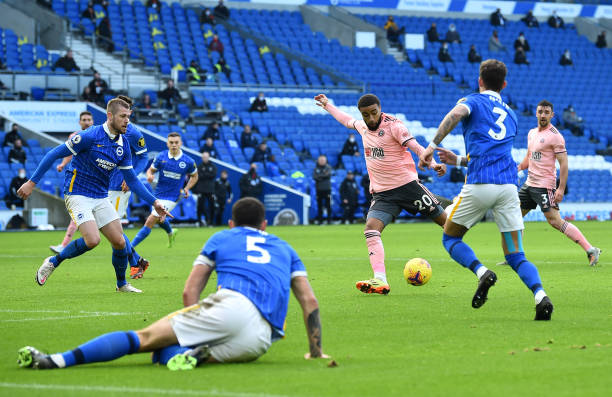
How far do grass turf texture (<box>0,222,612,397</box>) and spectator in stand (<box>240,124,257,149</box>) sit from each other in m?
19.3

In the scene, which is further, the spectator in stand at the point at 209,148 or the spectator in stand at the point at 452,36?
the spectator in stand at the point at 452,36

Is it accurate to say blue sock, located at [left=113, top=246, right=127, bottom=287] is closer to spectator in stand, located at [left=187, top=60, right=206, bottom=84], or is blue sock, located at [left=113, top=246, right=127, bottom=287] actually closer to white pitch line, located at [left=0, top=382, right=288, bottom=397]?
white pitch line, located at [left=0, top=382, right=288, bottom=397]

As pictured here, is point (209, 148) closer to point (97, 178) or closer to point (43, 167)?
point (97, 178)

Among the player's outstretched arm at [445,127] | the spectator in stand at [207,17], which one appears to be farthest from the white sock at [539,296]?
the spectator in stand at [207,17]

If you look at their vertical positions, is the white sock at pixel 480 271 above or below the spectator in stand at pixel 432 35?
above

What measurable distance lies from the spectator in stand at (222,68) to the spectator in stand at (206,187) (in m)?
8.05

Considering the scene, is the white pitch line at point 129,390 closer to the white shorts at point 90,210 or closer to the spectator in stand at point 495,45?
the white shorts at point 90,210

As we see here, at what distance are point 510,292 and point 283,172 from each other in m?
24.3

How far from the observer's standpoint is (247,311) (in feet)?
21.3

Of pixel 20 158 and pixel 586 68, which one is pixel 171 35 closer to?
pixel 20 158

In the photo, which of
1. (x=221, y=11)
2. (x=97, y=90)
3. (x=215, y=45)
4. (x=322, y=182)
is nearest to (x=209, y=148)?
(x=322, y=182)

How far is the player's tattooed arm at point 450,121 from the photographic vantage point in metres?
9.01

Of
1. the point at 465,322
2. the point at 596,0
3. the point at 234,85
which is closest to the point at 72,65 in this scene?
the point at 234,85

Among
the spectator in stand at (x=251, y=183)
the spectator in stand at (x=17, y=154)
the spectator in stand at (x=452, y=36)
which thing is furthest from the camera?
the spectator in stand at (x=452, y=36)
